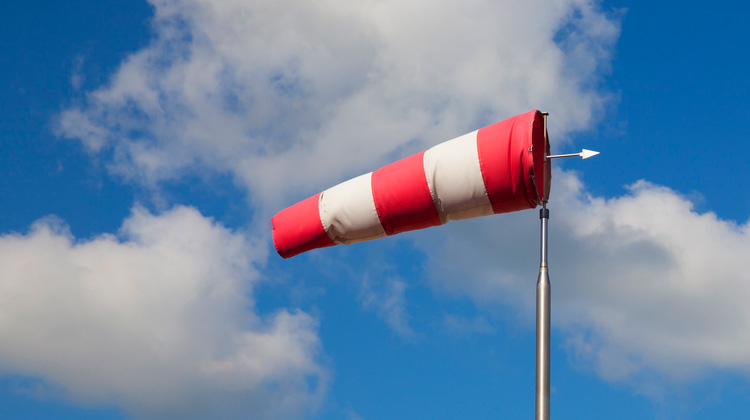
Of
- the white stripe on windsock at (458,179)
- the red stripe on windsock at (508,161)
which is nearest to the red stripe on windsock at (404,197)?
the white stripe on windsock at (458,179)

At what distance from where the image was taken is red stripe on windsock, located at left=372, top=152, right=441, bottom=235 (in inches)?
524

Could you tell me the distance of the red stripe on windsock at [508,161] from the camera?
12383 millimetres

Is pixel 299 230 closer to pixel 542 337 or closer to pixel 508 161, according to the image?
pixel 508 161

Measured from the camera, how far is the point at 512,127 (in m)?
12.6

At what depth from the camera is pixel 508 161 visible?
1249 centimetres

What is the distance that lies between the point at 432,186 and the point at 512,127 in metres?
1.78

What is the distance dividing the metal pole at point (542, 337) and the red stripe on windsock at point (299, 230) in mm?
4351

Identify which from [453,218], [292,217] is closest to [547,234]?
[453,218]

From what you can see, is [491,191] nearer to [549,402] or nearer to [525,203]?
[525,203]

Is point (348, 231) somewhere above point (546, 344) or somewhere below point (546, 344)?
above

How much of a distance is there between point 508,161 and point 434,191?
151cm

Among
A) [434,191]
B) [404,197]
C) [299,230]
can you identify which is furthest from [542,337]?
[299,230]

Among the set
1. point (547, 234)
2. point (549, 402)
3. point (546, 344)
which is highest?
point (547, 234)

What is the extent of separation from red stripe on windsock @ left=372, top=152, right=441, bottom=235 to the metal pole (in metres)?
2.26
